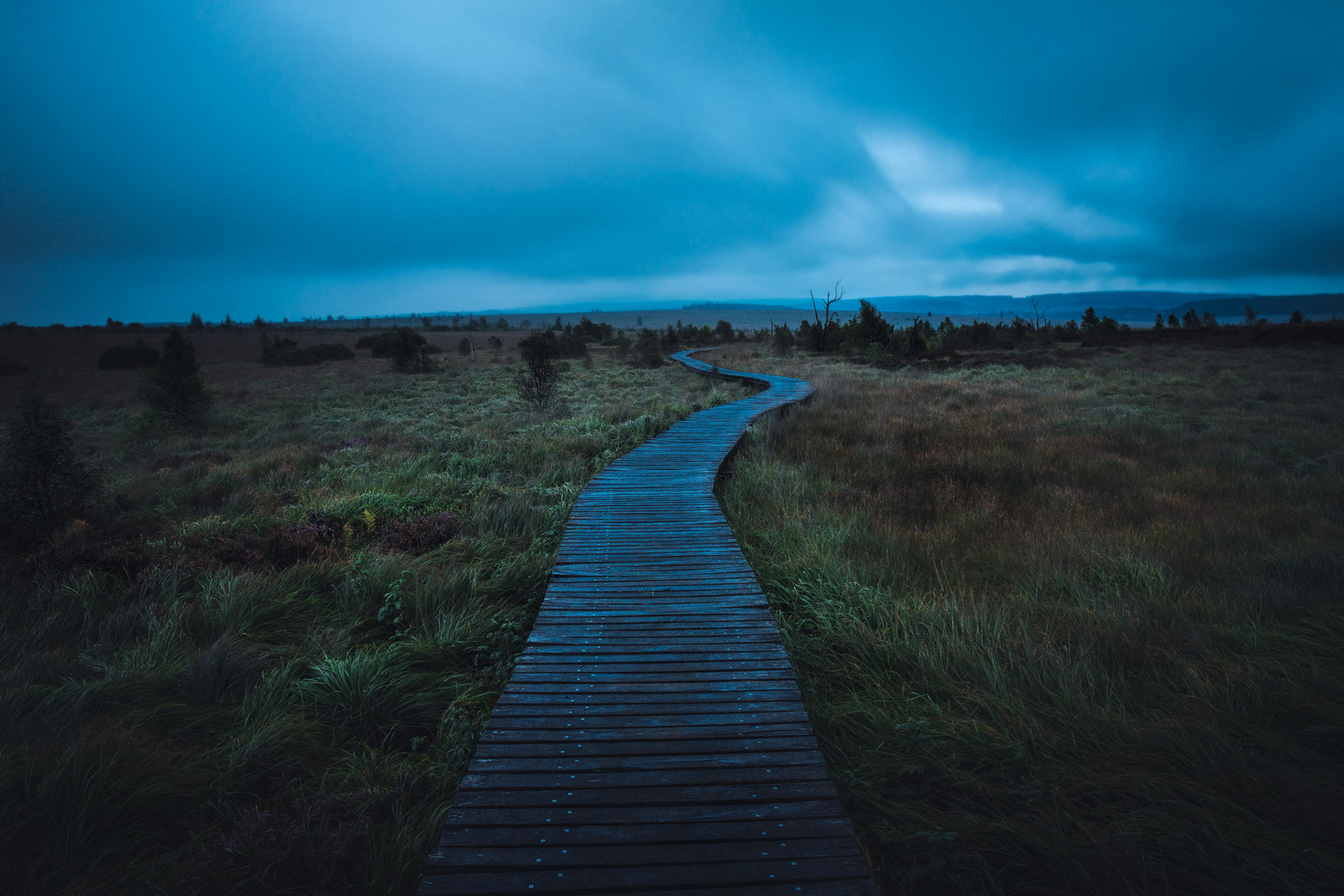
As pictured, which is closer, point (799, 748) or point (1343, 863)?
point (1343, 863)

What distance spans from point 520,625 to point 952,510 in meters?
5.61

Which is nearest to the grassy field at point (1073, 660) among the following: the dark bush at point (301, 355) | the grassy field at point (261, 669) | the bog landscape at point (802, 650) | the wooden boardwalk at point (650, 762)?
the bog landscape at point (802, 650)

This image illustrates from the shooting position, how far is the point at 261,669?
12.0 ft

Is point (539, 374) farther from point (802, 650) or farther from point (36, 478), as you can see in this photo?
point (802, 650)

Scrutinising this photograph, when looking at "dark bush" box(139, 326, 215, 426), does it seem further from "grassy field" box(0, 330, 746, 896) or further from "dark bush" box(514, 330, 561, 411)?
"dark bush" box(514, 330, 561, 411)

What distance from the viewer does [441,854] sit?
203 cm

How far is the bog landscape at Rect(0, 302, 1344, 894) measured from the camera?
241 centimetres

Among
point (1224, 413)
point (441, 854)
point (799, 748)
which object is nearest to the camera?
point (441, 854)

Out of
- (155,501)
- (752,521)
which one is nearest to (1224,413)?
(752,521)

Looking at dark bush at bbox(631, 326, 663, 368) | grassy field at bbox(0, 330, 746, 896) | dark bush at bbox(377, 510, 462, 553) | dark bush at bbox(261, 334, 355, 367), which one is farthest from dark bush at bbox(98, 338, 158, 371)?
dark bush at bbox(377, 510, 462, 553)

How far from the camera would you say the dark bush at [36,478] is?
18.7ft

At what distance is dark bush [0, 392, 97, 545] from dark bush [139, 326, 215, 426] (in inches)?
512

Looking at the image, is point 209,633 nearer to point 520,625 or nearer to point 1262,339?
point 520,625

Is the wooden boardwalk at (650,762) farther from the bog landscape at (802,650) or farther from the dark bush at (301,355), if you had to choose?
the dark bush at (301,355)
